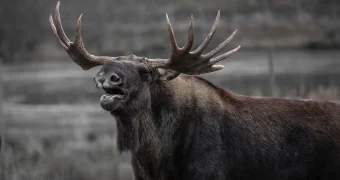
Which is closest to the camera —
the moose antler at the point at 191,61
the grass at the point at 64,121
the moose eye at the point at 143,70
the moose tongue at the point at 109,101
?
the moose tongue at the point at 109,101

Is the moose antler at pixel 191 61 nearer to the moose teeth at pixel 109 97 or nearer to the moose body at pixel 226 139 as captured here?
the moose body at pixel 226 139

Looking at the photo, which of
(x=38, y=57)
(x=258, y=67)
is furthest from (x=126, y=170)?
(x=38, y=57)

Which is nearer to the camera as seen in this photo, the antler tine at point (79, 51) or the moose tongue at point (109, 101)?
the moose tongue at point (109, 101)

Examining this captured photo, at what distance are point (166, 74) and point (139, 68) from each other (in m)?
0.34

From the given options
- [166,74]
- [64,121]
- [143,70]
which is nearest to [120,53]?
[64,121]

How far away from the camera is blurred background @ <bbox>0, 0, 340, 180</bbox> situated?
12.1 m

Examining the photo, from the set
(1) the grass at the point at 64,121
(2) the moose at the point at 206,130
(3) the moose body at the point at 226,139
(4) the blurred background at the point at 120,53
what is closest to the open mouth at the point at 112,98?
(2) the moose at the point at 206,130

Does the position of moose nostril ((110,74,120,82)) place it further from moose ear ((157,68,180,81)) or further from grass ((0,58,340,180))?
grass ((0,58,340,180))

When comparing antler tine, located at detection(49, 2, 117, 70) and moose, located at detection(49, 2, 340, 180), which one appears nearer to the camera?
moose, located at detection(49, 2, 340, 180)

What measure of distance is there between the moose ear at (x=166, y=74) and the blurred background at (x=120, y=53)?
16.9 feet

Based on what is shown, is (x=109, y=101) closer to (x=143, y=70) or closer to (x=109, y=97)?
(x=109, y=97)

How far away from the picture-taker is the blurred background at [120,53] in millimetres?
12141

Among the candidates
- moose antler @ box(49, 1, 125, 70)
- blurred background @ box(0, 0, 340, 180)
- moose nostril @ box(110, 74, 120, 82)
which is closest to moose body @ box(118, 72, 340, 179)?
moose nostril @ box(110, 74, 120, 82)

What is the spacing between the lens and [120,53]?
45.5ft
